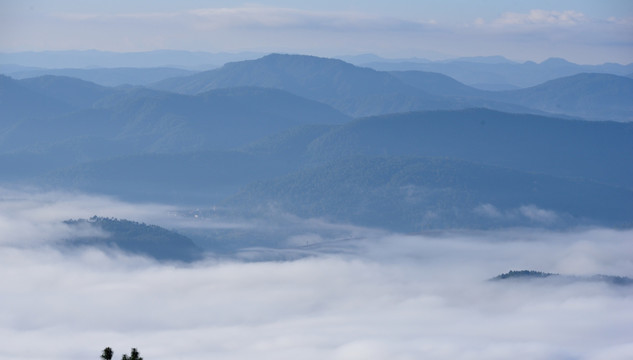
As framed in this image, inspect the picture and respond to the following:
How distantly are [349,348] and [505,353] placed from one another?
31496 mm

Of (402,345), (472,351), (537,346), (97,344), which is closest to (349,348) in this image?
(402,345)

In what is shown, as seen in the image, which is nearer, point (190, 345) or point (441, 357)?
point (441, 357)

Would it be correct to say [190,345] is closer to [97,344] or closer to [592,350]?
[97,344]

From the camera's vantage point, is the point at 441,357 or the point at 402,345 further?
the point at 402,345

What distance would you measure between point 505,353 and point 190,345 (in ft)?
211

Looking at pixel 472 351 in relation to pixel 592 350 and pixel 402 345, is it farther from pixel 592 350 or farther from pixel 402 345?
pixel 592 350

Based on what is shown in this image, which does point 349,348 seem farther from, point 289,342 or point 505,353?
point 505,353

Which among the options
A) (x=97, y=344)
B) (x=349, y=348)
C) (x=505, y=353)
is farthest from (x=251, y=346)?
(x=505, y=353)

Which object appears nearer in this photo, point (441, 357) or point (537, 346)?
point (441, 357)

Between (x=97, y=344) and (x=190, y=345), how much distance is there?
2061cm

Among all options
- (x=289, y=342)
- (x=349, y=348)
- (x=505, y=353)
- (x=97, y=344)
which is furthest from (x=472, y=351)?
(x=97, y=344)

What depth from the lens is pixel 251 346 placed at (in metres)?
190

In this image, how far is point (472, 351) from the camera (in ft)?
605

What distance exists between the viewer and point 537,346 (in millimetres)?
193125
